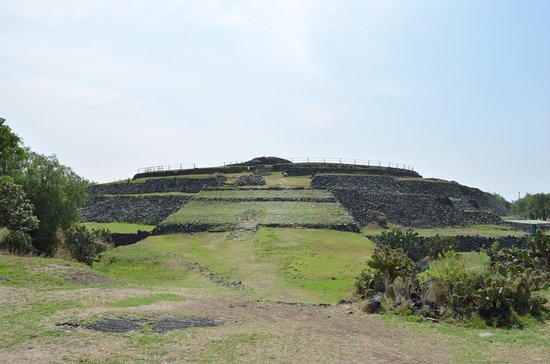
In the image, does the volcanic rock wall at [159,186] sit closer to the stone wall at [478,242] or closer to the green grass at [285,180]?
the green grass at [285,180]

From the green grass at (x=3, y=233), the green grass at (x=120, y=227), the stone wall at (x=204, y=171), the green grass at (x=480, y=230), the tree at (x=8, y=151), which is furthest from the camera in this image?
the stone wall at (x=204, y=171)

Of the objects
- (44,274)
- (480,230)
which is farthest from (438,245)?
(44,274)

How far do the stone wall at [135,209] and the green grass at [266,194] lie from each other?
302cm

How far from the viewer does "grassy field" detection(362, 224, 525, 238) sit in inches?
1430

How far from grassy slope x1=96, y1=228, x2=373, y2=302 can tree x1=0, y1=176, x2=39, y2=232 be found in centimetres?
413

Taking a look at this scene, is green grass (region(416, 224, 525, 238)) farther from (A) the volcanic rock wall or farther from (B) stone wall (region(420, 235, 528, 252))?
(A) the volcanic rock wall

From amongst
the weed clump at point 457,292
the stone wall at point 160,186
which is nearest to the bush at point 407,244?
the weed clump at point 457,292

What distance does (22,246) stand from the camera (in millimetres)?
21547

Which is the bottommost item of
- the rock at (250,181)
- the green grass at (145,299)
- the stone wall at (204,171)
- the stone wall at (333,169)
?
the green grass at (145,299)

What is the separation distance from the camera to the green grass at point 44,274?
49.6ft

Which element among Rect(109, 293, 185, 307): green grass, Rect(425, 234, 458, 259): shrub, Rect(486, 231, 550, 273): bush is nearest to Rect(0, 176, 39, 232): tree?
Rect(109, 293, 185, 307): green grass

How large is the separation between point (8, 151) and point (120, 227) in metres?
16.2

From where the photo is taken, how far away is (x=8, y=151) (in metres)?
25.6

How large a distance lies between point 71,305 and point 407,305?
8907mm
